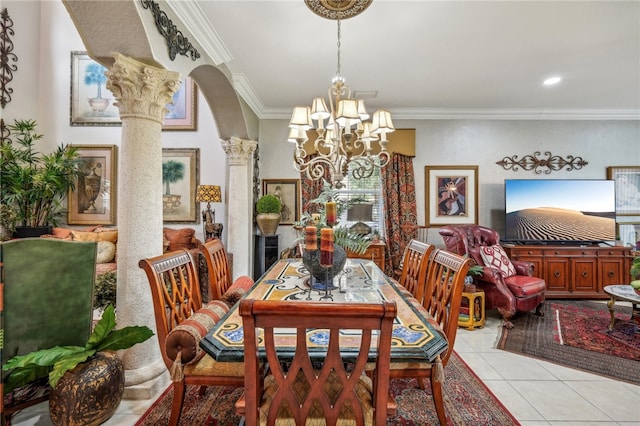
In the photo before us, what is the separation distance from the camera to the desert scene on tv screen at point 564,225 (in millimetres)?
4215

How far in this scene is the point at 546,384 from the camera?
2.17 m

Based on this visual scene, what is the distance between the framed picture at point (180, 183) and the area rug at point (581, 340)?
4.35 meters

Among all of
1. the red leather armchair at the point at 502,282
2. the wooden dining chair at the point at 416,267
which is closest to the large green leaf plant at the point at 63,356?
the wooden dining chair at the point at 416,267

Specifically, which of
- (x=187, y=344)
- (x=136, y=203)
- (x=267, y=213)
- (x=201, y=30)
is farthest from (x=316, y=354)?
(x=267, y=213)

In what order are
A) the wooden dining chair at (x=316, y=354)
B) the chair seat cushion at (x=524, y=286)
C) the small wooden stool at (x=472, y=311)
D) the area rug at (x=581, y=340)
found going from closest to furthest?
the wooden dining chair at (x=316, y=354), the area rug at (x=581, y=340), the small wooden stool at (x=472, y=311), the chair seat cushion at (x=524, y=286)

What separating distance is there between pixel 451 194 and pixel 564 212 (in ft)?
5.11

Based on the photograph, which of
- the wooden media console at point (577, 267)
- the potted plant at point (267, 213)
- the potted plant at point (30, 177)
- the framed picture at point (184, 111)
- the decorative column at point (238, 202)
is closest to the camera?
the potted plant at point (30, 177)

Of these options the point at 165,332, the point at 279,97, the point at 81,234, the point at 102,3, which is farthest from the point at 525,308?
the point at 81,234

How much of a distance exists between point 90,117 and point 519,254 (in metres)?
6.69

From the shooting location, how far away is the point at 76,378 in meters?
1.39

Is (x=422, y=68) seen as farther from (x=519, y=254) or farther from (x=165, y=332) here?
(x=165, y=332)

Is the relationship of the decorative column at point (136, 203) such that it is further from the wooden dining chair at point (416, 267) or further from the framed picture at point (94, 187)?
the framed picture at point (94, 187)

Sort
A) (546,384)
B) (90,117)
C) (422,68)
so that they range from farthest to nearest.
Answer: (90,117)
(422,68)
(546,384)

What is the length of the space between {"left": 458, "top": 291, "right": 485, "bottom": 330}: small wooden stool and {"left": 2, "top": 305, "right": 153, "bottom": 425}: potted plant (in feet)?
10.3
